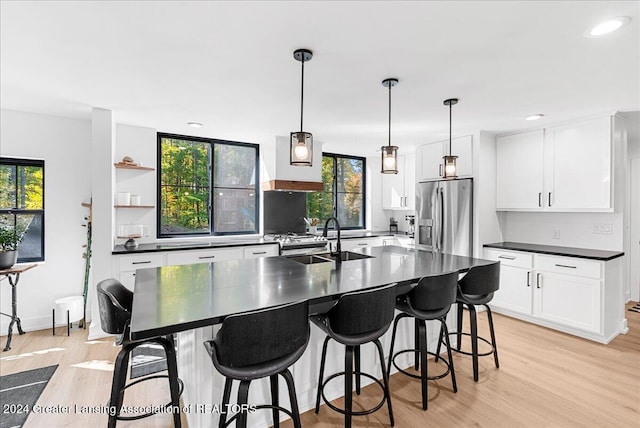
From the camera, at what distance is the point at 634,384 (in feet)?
8.14

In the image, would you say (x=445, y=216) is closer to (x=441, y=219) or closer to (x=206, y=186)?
(x=441, y=219)

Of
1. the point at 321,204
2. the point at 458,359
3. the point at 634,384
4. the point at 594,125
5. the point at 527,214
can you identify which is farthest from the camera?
the point at 321,204

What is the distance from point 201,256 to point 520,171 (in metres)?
4.23

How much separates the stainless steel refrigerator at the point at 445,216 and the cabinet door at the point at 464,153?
0.15 metres

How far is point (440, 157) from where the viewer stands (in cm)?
467

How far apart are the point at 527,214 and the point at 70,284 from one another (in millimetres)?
5924

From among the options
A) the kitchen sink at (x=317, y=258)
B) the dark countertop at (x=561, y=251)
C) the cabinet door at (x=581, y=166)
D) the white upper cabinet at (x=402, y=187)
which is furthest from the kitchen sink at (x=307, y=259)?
the white upper cabinet at (x=402, y=187)

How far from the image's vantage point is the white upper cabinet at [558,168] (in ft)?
11.2

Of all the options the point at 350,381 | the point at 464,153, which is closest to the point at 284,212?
the point at 464,153

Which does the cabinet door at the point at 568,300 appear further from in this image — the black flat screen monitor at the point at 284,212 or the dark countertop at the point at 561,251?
the black flat screen monitor at the point at 284,212

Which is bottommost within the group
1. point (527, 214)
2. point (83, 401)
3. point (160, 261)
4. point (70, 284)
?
point (83, 401)

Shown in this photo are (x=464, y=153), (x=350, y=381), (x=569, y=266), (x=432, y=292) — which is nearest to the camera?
(x=350, y=381)

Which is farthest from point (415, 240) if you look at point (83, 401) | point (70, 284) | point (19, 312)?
point (19, 312)

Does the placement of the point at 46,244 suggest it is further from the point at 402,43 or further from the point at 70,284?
the point at 402,43
